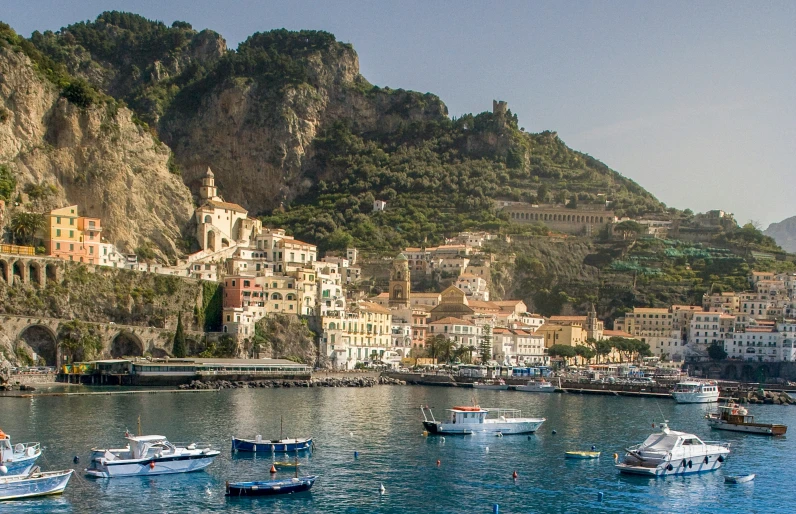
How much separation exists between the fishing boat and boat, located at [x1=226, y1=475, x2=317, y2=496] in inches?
289

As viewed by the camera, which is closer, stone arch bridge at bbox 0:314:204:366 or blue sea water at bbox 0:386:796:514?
blue sea water at bbox 0:386:796:514

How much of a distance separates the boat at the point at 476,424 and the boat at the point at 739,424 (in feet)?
41.6

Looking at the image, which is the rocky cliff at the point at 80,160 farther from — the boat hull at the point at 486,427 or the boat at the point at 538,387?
the boat hull at the point at 486,427

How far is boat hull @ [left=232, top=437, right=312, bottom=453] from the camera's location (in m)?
46.7

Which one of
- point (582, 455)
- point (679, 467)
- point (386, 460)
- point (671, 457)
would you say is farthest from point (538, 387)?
point (386, 460)

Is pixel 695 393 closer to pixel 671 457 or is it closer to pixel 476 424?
pixel 476 424

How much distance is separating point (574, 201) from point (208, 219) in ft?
207

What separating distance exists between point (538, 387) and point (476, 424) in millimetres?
37550

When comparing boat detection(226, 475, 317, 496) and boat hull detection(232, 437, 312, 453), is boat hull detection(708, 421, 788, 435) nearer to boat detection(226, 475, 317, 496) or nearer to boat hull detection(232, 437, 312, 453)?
boat hull detection(232, 437, 312, 453)

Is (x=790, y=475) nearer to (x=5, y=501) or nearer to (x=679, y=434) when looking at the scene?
(x=679, y=434)

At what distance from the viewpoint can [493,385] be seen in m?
94.6

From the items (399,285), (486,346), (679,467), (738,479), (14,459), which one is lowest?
(738,479)

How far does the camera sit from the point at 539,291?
446 ft

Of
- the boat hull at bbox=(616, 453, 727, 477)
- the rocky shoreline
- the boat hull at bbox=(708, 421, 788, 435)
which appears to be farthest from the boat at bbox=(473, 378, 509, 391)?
the boat hull at bbox=(616, 453, 727, 477)
